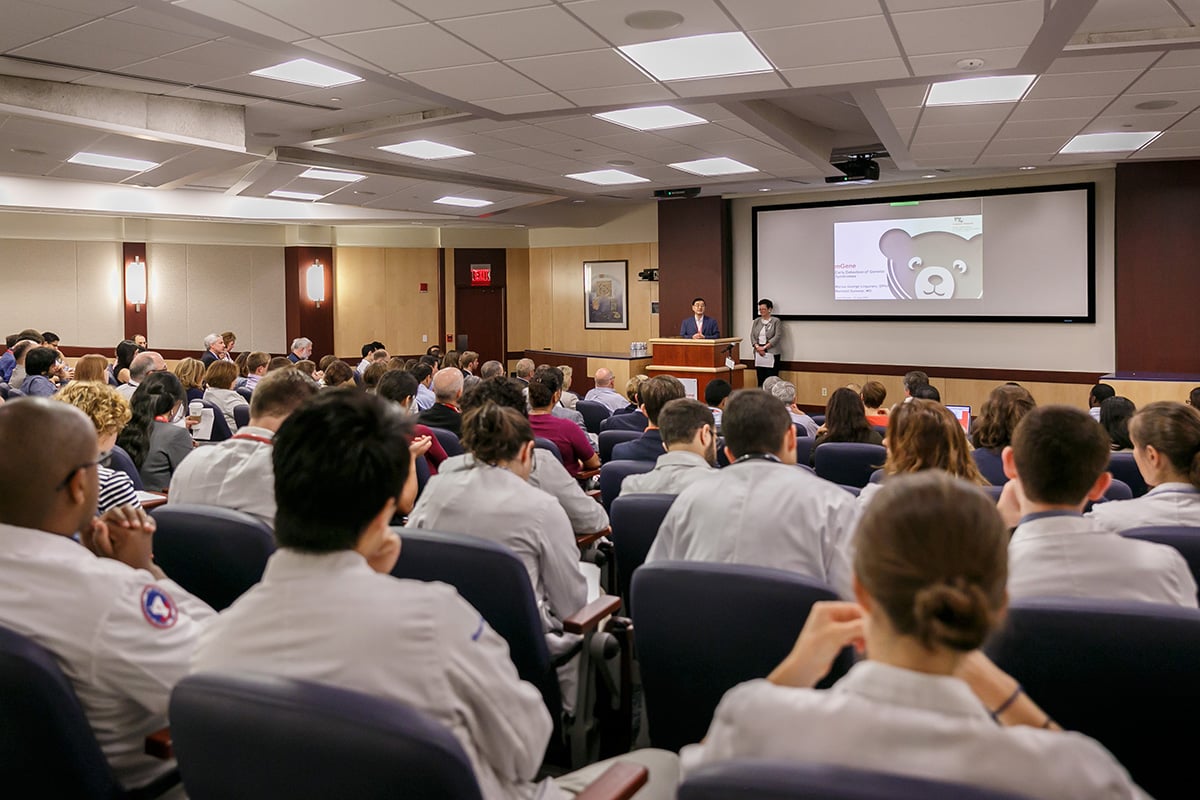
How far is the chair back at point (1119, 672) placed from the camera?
1.79m

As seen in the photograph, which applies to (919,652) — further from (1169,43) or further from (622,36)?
(1169,43)

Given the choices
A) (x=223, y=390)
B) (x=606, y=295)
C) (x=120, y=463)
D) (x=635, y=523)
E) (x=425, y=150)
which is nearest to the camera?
(x=635, y=523)

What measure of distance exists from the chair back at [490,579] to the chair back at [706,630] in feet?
1.02

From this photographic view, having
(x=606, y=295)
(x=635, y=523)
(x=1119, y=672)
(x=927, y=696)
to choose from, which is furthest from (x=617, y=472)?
(x=606, y=295)

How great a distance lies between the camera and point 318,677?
1.47m

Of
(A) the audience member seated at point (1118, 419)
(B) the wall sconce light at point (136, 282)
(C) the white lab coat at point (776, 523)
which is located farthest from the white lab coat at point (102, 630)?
(B) the wall sconce light at point (136, 282)

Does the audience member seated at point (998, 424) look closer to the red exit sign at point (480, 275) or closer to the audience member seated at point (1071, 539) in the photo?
the audience member seated at point (1071, 539)

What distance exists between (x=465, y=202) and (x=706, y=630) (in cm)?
1161

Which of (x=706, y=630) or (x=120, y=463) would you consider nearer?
(x=706, y=630)

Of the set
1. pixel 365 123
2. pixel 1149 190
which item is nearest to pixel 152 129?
pixel 365 123

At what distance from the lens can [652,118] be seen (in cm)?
761

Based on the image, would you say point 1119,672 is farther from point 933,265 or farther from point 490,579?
point 933,265

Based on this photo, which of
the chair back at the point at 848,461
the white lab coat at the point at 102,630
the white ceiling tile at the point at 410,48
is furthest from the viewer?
the white ceiling tile at the point at 410,48

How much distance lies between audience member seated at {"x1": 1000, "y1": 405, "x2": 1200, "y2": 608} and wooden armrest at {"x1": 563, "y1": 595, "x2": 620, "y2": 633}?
1.12 metres
